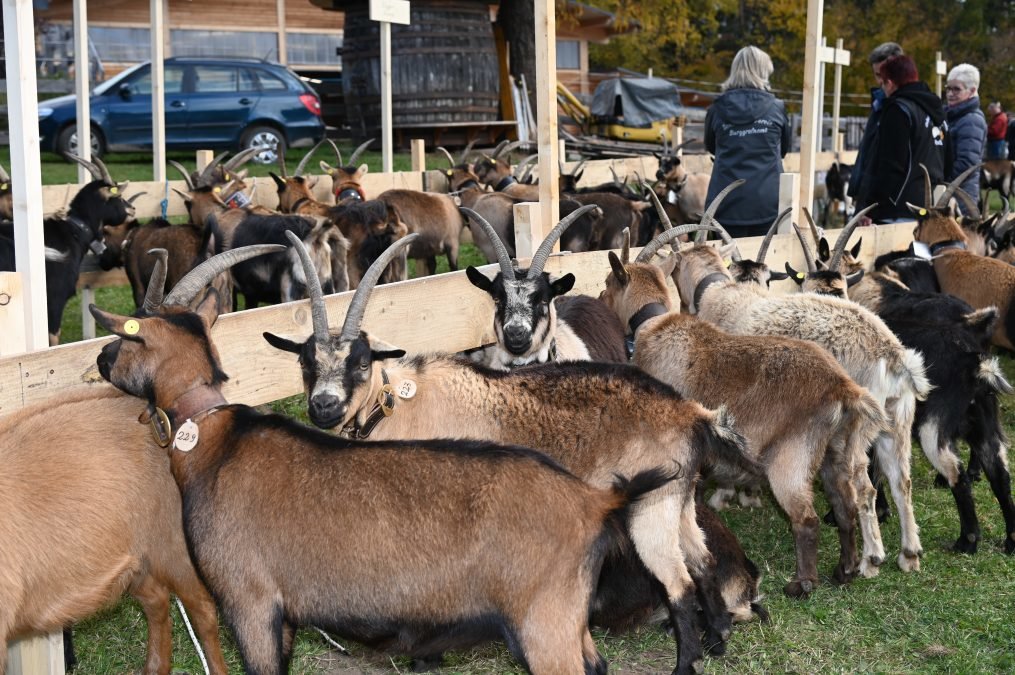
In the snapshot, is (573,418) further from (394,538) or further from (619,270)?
(619,270)

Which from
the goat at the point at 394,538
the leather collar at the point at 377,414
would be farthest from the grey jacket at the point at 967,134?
the goat at the point at 394,538

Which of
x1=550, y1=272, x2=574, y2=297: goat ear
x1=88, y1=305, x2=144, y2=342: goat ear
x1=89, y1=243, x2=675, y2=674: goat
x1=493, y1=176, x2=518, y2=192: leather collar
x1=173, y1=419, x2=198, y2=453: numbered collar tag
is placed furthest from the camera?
x1=493, y1=176, x2=518, y2=192: leather collar

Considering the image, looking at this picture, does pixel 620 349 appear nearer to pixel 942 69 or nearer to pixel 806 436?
pixel 806 436

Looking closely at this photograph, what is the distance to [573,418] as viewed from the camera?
441cm

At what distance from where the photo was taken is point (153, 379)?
383cm

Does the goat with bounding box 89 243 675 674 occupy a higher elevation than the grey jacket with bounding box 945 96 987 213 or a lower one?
lower

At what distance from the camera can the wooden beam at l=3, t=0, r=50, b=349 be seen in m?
3.84

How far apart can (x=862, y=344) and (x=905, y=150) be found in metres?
3.73

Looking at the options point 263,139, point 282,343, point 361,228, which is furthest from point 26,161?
point 263,139

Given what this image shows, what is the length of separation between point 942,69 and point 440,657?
15.0 metres

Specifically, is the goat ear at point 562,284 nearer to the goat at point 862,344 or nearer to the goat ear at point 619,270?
the goat ear at point 619,270

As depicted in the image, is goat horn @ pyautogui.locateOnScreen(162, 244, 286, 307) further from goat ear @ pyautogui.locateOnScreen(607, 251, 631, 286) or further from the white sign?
the white sign

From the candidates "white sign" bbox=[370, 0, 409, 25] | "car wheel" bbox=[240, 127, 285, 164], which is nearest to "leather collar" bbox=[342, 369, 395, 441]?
"white sign" bbox=[370, 0, 409, 25]

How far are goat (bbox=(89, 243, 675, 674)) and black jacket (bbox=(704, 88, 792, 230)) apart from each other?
517 cm
